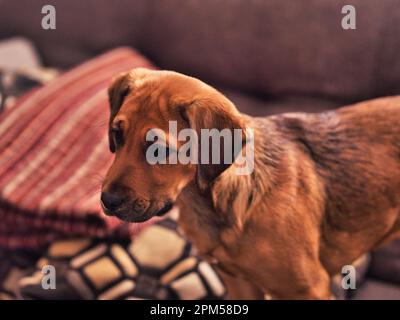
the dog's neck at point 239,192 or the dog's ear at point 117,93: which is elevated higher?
the dog's ear at point 117,93

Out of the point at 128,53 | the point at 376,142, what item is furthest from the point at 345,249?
the point at 128,53

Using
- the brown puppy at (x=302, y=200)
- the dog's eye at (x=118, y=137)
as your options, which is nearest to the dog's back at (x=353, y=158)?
the brown puppy at (x=302, y=200)

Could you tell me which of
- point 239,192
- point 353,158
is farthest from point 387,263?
point 239,192

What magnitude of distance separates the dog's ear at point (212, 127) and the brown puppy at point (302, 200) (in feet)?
0.07

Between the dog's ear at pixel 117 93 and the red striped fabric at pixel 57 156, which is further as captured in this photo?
the red striped fabric at pixel 57 156

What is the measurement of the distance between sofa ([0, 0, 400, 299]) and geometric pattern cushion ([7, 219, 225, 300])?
0.26 metres

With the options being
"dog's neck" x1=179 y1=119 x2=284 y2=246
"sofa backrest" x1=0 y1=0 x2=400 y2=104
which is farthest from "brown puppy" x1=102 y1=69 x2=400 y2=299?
"sofa backrest" x1=0 y1=0 x2=400 y2=104

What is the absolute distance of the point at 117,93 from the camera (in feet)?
1.98

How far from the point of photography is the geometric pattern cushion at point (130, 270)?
87 centimetres

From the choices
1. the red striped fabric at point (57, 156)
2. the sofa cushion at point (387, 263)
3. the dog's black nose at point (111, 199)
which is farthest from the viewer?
the sofa cushion at point (387, 263)

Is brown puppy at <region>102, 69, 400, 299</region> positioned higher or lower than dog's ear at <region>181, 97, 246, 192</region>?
lower

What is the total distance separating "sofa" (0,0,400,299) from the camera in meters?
0.82

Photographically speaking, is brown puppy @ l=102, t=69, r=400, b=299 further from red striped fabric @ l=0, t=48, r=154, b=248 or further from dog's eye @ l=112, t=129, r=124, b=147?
red striped fabric @ l=0, t=48, r=154, b=248

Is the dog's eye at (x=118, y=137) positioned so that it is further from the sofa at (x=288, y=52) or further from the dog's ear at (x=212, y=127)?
the sofa at (x=288, y=52)
